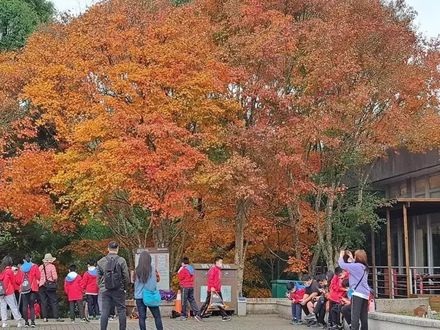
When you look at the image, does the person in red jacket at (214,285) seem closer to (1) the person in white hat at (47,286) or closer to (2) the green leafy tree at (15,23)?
(1) the person in white hat at (47,286)

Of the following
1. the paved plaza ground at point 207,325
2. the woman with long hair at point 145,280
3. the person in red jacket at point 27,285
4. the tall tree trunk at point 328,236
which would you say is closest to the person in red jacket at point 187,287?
the paved plaza ground at point 207,325

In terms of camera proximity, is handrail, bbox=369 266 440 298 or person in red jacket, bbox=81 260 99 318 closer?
person in red jacket, bbox=81 260 99 318

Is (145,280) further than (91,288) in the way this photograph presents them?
No

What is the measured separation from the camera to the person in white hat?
18906 millimetres

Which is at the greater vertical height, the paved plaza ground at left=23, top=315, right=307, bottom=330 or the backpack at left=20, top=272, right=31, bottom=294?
the backpack at left=20, top=272, right=31, bottom=294

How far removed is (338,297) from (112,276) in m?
5.42

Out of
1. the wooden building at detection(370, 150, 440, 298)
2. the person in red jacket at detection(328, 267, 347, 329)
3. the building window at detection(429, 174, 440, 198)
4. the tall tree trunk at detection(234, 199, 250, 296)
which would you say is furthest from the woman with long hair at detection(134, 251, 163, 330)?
the building window at detection(429, 174, 440, 198)

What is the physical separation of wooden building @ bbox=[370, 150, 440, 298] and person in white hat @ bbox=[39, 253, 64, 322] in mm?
12008

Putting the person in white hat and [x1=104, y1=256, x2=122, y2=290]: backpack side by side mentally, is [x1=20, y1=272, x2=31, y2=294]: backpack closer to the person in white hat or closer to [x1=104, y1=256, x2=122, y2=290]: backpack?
the person in white hat

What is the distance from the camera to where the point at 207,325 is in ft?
57.8

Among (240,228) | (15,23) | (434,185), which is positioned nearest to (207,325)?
(240,228)

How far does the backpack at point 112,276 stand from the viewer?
12.0 metres

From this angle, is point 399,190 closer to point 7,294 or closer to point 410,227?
point 410,227

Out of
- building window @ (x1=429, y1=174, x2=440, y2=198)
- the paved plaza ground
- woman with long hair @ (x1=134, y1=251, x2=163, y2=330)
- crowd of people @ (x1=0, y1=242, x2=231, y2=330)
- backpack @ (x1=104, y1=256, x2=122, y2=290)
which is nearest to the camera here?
backpack @ (x1=104, y1=256, x2=122, y2=290)
